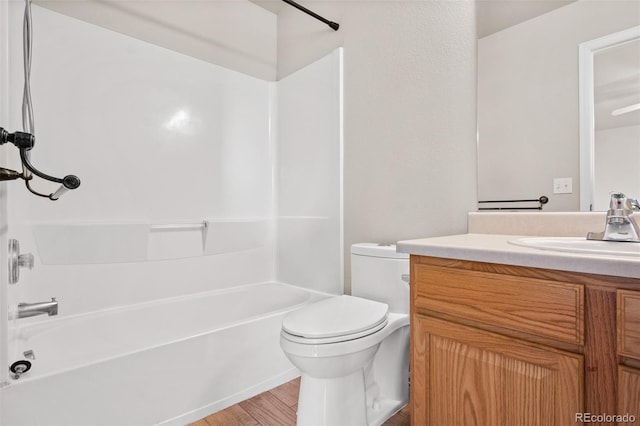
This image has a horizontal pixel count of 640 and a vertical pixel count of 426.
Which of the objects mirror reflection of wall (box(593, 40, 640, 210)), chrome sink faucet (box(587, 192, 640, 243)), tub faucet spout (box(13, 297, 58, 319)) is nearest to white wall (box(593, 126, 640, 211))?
mirror reflection of wall (box(593, 40, 640, 210))

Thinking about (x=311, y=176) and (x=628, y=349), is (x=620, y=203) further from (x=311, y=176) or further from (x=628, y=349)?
(x=311, y=176)

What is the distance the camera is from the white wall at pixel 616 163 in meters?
1.11

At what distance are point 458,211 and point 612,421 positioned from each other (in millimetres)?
980

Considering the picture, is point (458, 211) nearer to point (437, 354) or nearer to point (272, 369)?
point (437, 354)

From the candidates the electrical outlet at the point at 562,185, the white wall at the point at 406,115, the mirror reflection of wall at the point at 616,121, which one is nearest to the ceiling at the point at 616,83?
the mirror reflection of wall at the point at 616,121

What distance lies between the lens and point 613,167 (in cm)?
115

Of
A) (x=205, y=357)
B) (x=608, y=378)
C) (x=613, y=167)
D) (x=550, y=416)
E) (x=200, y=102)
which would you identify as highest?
(x=200, y=102)

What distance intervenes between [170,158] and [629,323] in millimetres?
2228

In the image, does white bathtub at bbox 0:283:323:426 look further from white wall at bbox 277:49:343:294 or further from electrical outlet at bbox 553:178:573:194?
electrical outlet at bbox 553:178:573:194

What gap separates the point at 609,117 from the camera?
116cm

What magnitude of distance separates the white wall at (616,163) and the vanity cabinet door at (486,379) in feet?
2.37

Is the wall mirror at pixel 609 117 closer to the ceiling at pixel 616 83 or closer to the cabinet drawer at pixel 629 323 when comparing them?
the ceiling at pixel 616 83

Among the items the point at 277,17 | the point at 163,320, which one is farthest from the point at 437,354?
the point at 277,17

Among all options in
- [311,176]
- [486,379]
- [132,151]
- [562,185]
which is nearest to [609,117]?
[562,185]
